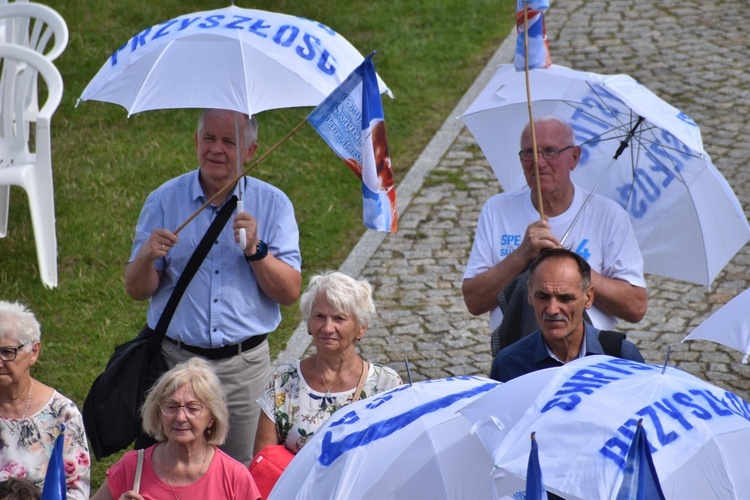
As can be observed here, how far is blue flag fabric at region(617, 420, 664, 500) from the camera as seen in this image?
135 inches

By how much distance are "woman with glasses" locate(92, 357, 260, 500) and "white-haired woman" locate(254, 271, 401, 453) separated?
13.4 inches

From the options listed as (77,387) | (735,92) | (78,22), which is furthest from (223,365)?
(78,22)

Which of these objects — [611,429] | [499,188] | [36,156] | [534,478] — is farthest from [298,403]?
[499,188]

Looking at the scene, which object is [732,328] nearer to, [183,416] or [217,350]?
[183,416]

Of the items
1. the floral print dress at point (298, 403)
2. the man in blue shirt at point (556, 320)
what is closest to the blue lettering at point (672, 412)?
the man in blue shirt at point (556, 320)

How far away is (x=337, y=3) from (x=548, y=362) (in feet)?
29.8

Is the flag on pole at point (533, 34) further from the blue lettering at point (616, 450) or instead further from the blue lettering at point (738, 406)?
the blue lettering at point (616, 450)

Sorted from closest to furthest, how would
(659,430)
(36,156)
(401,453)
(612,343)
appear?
(659,430)
(401,453)
(612,343)
(36,156)

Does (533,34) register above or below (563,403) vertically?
above

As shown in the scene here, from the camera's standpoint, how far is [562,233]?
5.82 m

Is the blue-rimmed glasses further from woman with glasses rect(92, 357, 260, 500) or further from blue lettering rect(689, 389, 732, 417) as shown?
blue lettering rect(689, 389, 732, 417)

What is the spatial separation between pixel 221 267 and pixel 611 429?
8.10 feet

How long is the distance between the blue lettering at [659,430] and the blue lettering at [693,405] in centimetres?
13

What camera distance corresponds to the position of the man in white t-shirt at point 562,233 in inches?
225
